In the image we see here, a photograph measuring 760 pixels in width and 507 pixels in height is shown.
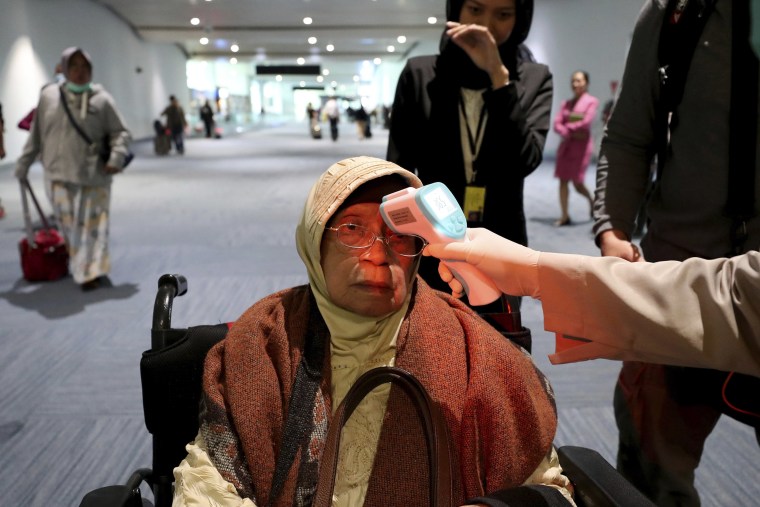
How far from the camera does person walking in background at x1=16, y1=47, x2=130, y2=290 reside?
4262 mm

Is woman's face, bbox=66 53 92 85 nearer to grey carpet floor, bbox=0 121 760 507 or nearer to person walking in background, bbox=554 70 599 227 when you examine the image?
grey carpet floor, bbox=0 121 760 507

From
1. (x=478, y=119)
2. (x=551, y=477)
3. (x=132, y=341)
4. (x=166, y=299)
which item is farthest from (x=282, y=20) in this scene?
(x=551, y=477)

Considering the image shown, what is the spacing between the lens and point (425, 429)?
4.02 feet

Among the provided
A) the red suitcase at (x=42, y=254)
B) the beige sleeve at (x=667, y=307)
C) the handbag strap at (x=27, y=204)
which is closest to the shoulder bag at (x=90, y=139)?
the handbag strap at (x=27, y=204)

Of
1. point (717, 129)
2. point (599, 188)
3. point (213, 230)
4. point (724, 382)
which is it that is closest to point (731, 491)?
point (724, 382)

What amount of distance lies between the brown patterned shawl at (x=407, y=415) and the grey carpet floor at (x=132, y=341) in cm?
141

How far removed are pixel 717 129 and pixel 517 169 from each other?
2.21 ft

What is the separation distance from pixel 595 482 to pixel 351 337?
0.56 meters

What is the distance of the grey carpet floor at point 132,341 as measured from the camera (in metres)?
2.48

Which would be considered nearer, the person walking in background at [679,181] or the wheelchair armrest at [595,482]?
the wheelchair armrest at [595,482]

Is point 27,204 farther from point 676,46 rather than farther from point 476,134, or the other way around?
point 676,46

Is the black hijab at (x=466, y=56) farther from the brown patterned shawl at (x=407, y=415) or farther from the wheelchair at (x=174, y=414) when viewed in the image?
the brown patterned shawl at (x=407, y=415)

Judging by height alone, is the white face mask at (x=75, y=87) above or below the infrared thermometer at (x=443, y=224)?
above

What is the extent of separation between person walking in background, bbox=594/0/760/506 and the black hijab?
0.45 metres
